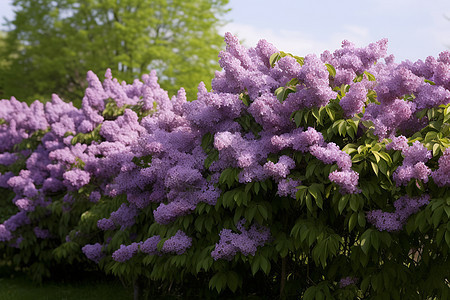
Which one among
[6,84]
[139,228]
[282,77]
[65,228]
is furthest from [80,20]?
[282,77]

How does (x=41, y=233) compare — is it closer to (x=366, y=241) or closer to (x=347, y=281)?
(x=347, y=281)

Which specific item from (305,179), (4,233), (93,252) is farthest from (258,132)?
(4,233)

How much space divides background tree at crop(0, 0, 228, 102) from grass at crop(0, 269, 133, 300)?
10.8 meters

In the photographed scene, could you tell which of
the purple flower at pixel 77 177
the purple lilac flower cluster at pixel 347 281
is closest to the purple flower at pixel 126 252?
the purple flower at pixel 77 177

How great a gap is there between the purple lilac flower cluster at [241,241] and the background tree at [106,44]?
572 inches

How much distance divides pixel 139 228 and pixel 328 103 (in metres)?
3.10

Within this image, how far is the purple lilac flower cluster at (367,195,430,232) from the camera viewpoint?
408cm

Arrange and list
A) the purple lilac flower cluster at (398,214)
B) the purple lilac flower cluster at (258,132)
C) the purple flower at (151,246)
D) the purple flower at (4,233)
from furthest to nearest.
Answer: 1. the purple flower at (4,233)
2. the purple flower at (151,246)
3. the purple lilac flower cluster at (258,132)
4. the purple lilac flower cluster at (398,214)

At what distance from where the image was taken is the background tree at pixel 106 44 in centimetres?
1955

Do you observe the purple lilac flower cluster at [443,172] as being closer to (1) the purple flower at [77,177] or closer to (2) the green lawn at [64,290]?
(2) the green lawn at [64,290]

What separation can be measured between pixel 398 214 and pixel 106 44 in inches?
707

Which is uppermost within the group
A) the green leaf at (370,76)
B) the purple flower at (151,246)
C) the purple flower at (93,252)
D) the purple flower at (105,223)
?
the green leaf at (370,76)

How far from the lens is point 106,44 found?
20.5 meters

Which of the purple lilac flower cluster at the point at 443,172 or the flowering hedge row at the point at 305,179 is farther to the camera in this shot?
the flowering hedge row at the point at 305,179
